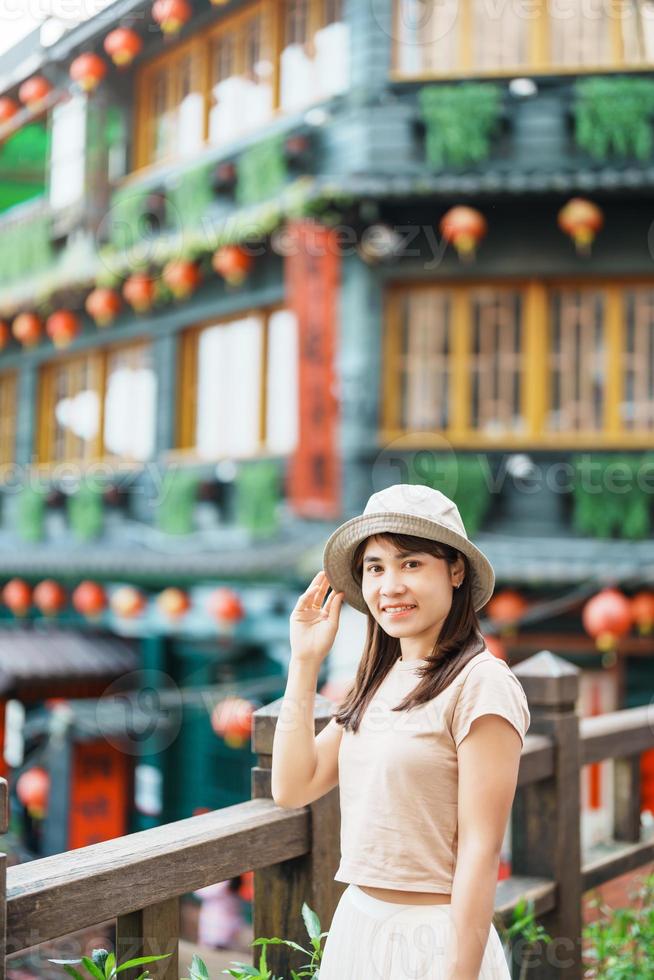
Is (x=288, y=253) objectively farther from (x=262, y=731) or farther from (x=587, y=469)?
(x=262, y=731)

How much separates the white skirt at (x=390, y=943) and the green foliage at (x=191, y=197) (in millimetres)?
9172

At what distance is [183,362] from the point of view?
1141 centimetres

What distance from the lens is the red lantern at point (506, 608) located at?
28.4 ft

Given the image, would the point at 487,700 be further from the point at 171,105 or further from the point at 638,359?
the point at 171,105

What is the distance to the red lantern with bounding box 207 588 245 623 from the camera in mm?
9445

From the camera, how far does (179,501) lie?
35.0ft

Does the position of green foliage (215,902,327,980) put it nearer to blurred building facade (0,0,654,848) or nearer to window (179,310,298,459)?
blurred building facade (0,0,654,848)

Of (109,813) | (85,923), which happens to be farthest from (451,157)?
(85,923)

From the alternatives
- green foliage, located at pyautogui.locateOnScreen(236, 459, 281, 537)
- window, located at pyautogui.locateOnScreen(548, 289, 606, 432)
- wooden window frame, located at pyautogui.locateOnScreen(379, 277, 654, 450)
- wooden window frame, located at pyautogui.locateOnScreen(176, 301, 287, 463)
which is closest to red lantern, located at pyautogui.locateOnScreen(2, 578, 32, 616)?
wooden window frame, located at pyautogui.locateOnScreen(176, 301, 287, 463)

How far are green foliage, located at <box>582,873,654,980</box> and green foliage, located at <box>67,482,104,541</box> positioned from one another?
8601mm

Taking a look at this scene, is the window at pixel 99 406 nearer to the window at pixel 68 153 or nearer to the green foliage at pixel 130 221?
the green foliage at pixel 130 221

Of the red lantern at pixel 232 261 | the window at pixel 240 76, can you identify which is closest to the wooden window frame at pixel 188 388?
the red lantern at pixel 232 261

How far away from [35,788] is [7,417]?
205 inches

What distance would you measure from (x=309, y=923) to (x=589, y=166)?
26.8 ft
